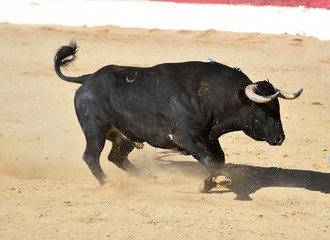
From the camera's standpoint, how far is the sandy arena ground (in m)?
5.45

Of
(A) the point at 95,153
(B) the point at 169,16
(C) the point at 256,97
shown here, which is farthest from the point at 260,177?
(B) the point at 169,16

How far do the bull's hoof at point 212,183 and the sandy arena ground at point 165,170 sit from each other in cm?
8

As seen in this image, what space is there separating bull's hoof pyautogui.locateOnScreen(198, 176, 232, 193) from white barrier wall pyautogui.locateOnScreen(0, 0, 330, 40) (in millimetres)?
7749

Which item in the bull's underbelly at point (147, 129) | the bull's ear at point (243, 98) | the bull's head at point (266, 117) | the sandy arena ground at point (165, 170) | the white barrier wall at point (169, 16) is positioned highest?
the white barrier wall at point (169, 16)

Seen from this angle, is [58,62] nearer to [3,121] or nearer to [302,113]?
[3,121]

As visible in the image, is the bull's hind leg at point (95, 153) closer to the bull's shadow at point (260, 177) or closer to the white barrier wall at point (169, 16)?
the bull's shadow at point (260, 177)

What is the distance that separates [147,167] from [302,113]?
3.10 meters

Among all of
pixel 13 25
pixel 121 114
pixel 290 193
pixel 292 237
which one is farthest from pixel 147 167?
pixel 13 25

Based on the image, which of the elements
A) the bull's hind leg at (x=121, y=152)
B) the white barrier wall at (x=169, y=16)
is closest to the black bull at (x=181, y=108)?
the bull's hind leg at (x=121, y=152)

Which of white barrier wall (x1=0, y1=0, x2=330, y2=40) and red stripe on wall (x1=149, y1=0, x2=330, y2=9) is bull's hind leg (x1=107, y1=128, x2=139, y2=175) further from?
red stripe on wall (x1=149, y1=0, x2=330, y2=9)

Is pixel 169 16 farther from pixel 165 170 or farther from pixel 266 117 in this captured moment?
pixel 266 117

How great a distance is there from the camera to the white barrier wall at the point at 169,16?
13641 mm

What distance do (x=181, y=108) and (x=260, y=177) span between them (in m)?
1.33

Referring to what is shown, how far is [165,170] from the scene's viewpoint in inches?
291
